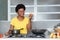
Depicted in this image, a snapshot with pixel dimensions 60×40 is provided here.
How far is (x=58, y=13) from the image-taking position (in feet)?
15.9

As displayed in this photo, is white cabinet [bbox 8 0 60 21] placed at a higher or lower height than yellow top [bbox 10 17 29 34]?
higher

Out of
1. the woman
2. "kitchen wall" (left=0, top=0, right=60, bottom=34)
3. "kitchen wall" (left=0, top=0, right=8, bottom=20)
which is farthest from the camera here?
"kitchen wall" (left=0, top=0, right=8, bottom=20)

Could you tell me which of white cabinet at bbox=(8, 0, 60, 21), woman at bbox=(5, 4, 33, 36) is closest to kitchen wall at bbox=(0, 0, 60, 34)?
white cabinet at bbox=(8, 0, 60, 21)

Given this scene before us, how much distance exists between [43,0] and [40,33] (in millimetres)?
2348

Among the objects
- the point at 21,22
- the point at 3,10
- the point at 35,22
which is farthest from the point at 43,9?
the point at 21,22

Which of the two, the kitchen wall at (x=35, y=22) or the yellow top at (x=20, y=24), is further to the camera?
the kitchen wall at (x=35, y=22)

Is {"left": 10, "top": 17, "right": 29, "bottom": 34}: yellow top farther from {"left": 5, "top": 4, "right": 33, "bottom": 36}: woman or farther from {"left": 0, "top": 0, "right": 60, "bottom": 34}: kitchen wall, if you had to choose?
{"left": 0, "top": 0, "right": 60, "bottom": 34}: kitchen wall

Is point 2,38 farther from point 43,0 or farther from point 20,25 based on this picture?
point 43,0

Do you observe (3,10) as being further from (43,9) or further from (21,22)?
(21,22)

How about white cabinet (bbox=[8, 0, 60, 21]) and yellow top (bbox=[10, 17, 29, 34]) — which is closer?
yellow top (bbox=[10, 17, 29, 34])

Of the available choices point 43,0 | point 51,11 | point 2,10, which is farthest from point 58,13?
point 2,10

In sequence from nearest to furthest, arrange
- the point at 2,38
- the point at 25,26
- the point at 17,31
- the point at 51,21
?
the point at 2,38 → the point at 17,31 → the point at 25,26 → the point at 51,21

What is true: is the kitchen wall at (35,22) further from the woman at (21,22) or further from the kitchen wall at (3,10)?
the woman at (21,22)

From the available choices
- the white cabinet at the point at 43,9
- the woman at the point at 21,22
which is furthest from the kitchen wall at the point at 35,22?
the woman at the point at 21,22
